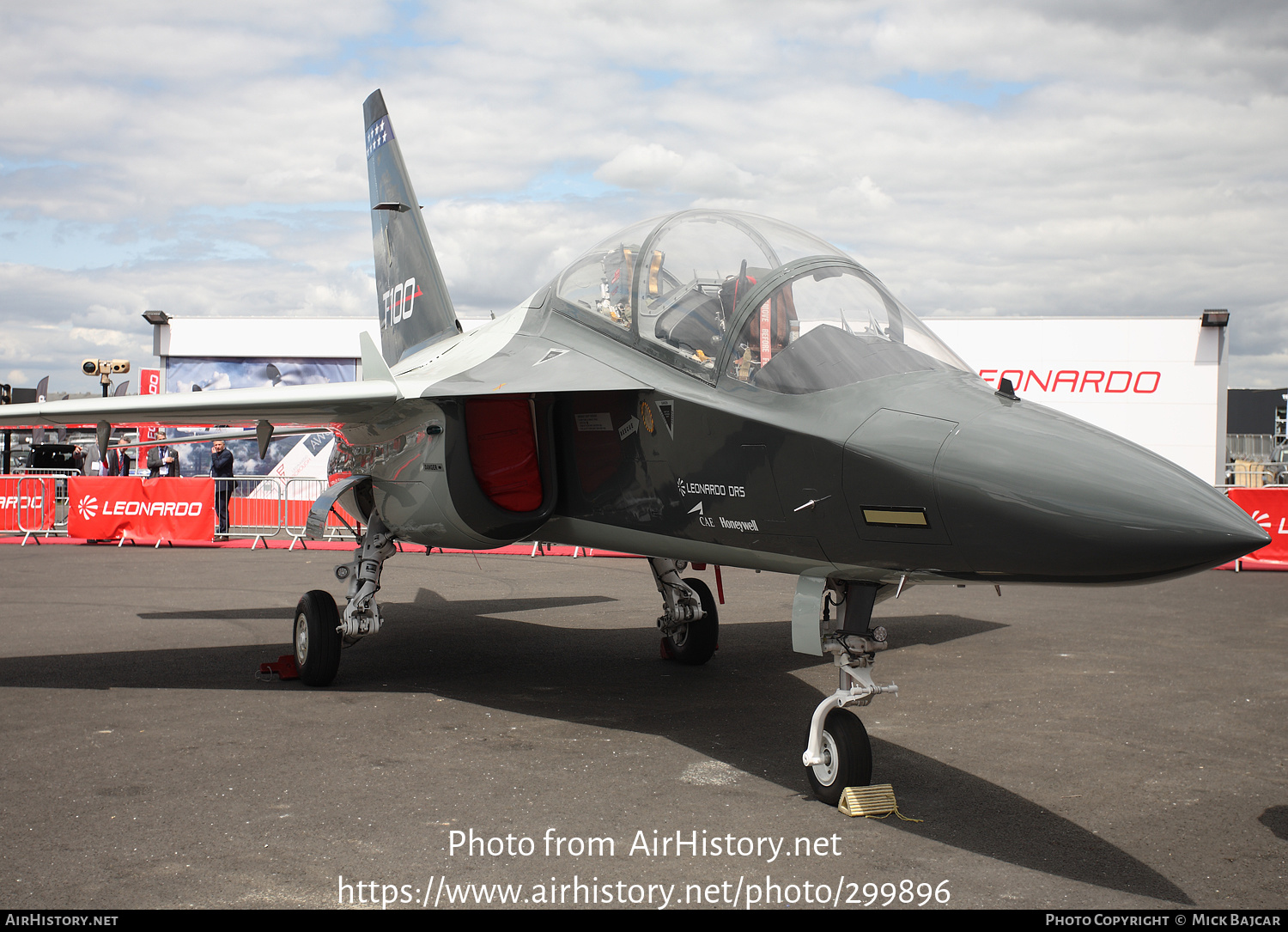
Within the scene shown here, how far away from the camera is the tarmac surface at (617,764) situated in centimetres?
355

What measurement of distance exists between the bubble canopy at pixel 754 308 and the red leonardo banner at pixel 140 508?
46.9ft

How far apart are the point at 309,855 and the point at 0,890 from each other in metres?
1.03

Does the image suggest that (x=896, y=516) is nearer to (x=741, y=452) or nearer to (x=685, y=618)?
(x=741, y=452)

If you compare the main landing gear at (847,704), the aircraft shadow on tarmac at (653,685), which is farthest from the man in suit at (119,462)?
the main landing gear at (847,704)

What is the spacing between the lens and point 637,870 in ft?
11.8

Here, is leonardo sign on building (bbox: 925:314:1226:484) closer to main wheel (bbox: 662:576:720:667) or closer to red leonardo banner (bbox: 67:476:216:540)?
main wheel (bbox: 662:576:720:667)

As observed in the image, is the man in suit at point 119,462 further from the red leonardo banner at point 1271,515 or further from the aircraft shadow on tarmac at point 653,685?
the red leonardo banner at point 1271,515

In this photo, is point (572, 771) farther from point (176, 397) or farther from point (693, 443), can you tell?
point (176, 397)

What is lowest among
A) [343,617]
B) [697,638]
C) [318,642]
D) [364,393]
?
[697,638]

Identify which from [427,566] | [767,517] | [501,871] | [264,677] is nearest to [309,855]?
[501,871]

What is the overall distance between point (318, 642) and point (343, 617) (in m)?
0.36

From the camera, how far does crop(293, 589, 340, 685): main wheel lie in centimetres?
682

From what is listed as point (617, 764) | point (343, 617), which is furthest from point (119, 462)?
point (617, 764)

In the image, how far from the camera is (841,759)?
4359mm
